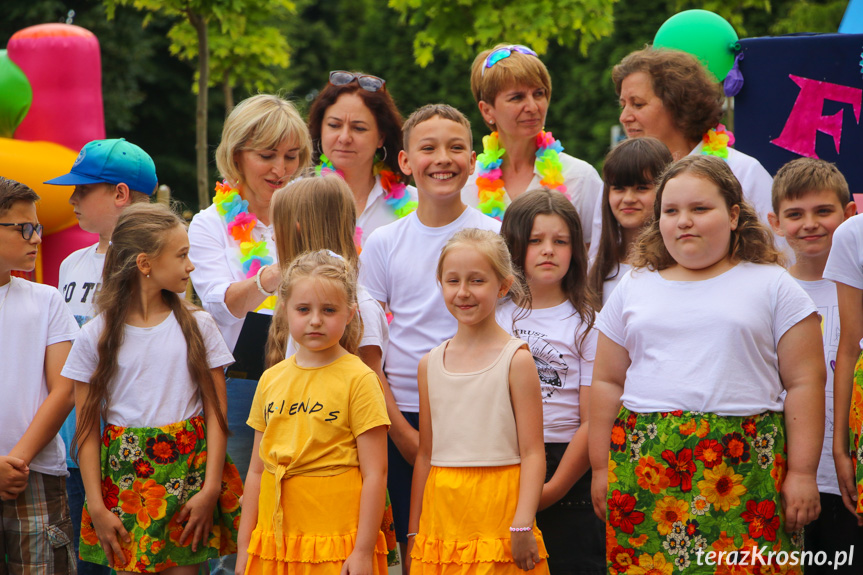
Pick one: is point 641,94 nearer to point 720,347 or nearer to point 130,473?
point 720,347

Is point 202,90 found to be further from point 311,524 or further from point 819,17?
point 819,17

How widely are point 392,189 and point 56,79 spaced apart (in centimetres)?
544

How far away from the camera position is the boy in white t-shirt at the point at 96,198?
3.97m

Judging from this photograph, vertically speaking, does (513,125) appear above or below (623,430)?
above

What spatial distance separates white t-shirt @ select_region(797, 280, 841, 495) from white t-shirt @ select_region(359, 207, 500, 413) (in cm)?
125

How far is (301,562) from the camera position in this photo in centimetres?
293

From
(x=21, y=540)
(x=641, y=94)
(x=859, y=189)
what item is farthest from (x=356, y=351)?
(x=859, y=189)

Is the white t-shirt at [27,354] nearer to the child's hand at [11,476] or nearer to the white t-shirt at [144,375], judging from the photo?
the child's hand at [11,476]

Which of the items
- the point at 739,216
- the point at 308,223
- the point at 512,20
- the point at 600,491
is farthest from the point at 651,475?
the point at 512,20

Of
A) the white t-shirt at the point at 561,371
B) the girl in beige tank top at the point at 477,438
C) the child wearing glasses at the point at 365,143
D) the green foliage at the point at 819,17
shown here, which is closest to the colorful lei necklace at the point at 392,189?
the child wearing glasses at the point at 365,143

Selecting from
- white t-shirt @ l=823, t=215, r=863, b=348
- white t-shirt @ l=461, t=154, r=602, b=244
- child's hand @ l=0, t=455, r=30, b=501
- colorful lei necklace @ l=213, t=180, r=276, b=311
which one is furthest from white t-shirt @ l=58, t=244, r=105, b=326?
white t-shirt @ l=823, t=215, r=863, b=348

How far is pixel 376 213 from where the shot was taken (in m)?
4.38

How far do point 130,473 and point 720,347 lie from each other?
2.06 m

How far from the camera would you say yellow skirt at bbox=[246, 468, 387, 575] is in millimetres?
2930
